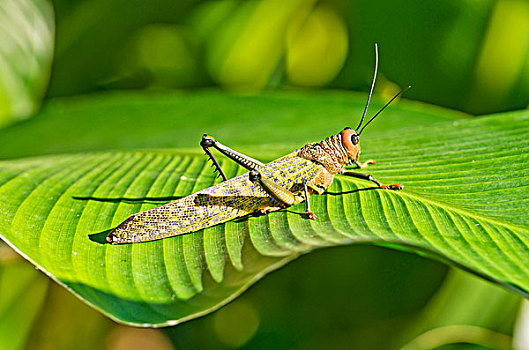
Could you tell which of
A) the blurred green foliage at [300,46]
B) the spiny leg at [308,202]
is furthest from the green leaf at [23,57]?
the spiny leg at [308,202]

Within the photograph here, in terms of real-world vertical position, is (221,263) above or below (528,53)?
below

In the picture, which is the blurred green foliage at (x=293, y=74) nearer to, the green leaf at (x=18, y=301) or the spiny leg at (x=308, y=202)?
the green leaf at (x=18, y=301)

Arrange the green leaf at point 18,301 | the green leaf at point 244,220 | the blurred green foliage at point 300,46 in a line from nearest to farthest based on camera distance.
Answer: the green leaf at point 244,220 < the green leaf at point 18,301 < the blurred green foliage at point 300,46

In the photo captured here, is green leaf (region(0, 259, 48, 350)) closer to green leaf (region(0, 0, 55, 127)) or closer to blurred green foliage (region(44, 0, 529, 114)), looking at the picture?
green leaf (region(0, 0, 55, 127))

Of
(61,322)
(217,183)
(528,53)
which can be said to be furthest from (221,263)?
(528,53)

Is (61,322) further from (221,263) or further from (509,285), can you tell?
(509,285)
